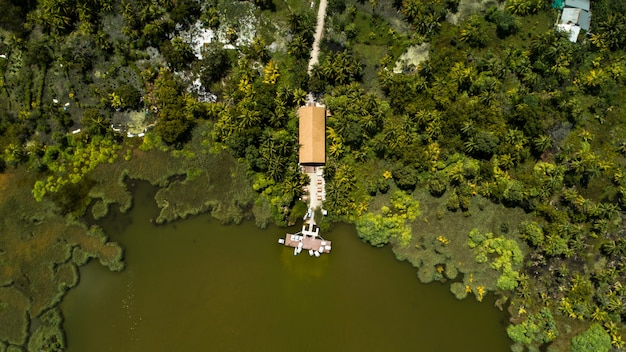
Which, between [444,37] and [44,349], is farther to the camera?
[444,37]

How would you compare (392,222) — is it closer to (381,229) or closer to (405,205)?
(381,229)

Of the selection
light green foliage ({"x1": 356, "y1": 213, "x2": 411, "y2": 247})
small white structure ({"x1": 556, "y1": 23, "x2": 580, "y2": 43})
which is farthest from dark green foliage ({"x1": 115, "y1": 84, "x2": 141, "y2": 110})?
small white structure ({"x1": 556, "y1": 23, "x2": 580, "y2": 43})

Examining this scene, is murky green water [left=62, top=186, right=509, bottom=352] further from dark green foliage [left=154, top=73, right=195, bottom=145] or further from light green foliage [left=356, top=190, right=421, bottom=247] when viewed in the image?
dark green foliage [left=154, top=73, right=195, bottom=145]

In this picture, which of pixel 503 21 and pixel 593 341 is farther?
pixel 503 21

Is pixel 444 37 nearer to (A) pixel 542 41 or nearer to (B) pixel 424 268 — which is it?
(A) pixel 542 41

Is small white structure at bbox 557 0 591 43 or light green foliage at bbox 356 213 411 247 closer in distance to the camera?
light green foliage at bbox 356 213 411 247

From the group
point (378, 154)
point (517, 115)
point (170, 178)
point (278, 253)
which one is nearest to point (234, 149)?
point (170, 178)

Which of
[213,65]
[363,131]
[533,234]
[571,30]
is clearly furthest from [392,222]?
[571,30]
